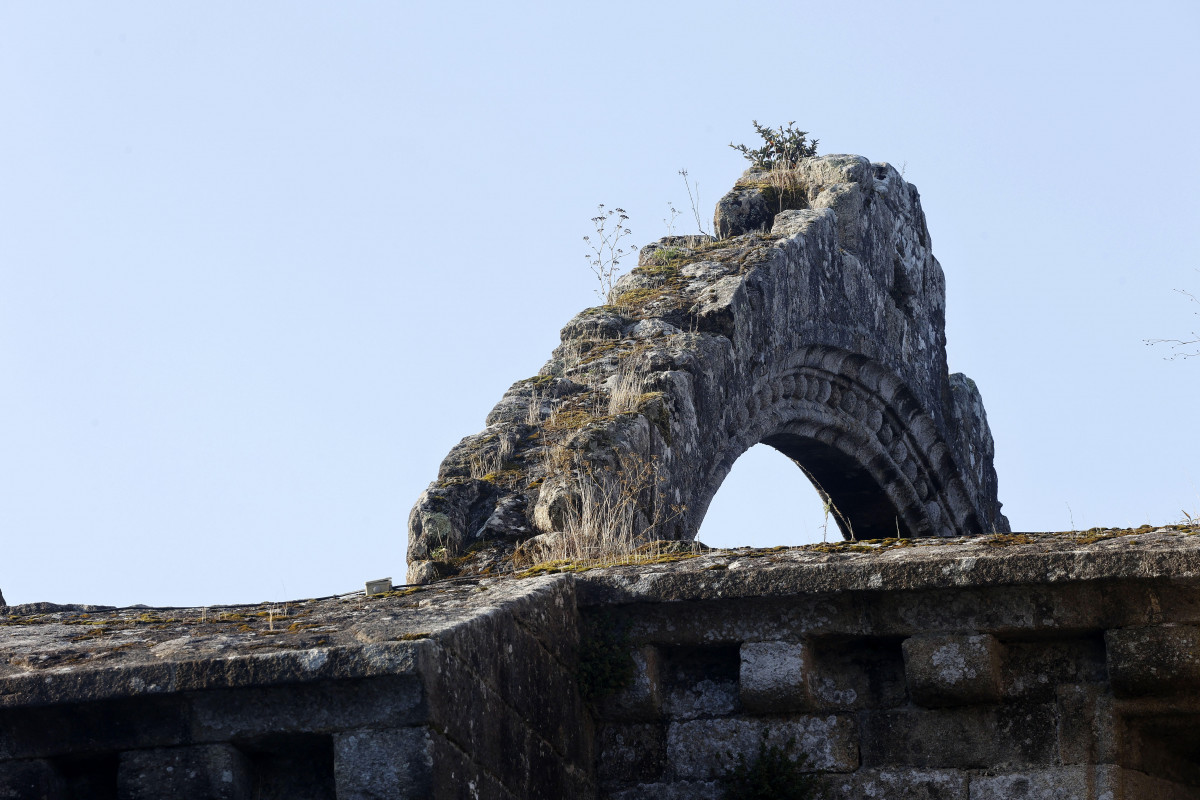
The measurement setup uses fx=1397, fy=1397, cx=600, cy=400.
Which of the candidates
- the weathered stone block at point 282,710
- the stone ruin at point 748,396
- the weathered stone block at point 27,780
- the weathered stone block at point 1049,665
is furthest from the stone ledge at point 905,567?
the weathered stone block at point 27,780

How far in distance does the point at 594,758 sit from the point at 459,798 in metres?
1.00

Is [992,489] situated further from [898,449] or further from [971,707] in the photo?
[971,707]

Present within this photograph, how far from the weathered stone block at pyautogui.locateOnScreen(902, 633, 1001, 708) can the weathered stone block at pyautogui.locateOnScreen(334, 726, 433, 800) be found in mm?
1493

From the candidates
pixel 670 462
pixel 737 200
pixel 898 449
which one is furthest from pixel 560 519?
pixel 898 449

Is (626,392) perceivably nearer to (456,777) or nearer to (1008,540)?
(1008,540)

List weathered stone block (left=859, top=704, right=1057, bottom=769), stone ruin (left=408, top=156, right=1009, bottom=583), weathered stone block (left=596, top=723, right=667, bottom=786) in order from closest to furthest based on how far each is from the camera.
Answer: weathered stone block (left=859, top=704, right=1057, bottom=769), weathered stone block (left=596, top=723, right=667, bottom=786), stone ruin (left=408, top=156, right=1009, bottom=583)

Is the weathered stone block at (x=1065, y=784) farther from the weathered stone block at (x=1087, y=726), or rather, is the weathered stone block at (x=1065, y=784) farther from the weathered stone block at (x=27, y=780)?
the weathered stone block at (x=27, y=780)

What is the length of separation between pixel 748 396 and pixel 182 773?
5504mm

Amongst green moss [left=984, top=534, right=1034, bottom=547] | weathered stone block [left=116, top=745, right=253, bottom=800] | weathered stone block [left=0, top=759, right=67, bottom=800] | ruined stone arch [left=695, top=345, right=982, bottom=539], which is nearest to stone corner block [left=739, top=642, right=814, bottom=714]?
green moss [left=984, top=534, right=1034, bottom=547]

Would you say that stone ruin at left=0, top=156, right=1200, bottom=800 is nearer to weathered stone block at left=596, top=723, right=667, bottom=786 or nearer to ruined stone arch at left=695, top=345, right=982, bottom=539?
weathered stone block at left=596, top=723, right=667, bottom=786

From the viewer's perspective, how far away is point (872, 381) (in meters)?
10.7

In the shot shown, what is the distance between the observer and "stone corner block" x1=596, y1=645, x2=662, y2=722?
426cm

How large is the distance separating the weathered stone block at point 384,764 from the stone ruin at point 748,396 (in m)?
2.18

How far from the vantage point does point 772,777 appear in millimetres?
4094
